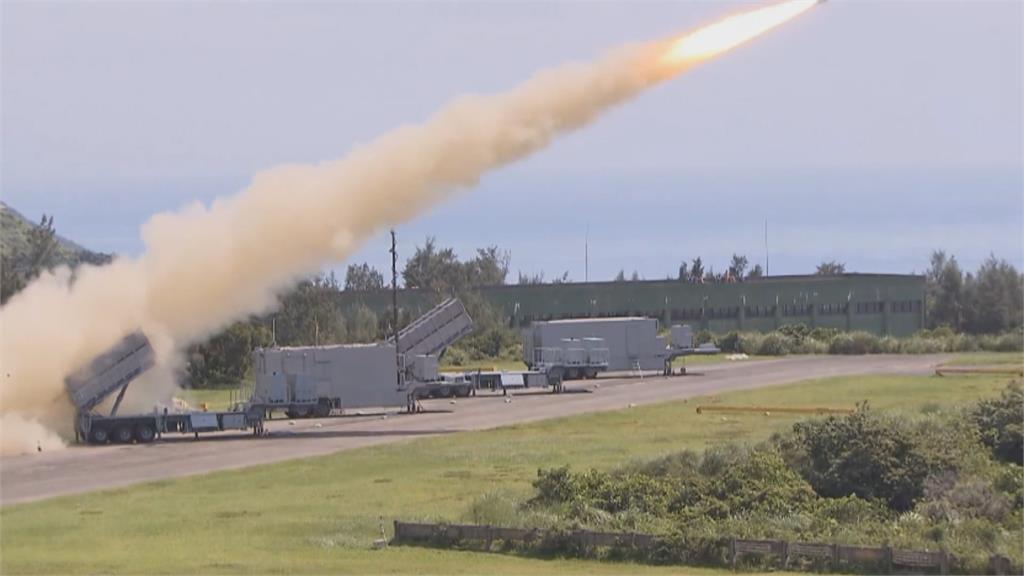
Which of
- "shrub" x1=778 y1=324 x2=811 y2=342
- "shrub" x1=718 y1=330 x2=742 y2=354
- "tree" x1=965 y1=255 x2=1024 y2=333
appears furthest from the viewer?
"tree" x1=965 y1=255 x2=1024 y2=333

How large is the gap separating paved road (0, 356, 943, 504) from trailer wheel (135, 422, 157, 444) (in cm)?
81

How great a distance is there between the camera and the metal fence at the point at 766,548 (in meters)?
25.4

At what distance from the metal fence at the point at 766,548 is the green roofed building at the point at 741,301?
272ft

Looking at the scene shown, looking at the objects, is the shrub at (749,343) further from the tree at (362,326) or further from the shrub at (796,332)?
the tree at (362,326)

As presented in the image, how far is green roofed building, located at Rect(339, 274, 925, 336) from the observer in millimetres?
119312

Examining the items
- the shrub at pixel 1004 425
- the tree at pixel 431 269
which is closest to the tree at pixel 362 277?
the tree at pixel 431 269

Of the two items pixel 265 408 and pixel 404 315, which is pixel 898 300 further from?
pixel 265 408

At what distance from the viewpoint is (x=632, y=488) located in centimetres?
3134

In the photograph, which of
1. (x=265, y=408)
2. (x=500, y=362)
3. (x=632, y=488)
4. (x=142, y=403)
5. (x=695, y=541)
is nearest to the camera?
(x=695, y=541)

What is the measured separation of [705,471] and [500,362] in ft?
218

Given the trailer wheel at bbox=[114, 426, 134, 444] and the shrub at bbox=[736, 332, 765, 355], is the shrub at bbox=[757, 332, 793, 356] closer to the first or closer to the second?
the shrub at bbox=[736, 332, 765, 355]

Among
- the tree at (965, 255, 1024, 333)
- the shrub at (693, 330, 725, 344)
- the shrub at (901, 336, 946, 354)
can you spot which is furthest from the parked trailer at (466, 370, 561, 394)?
the tree at (965, 255, 1024, 333)

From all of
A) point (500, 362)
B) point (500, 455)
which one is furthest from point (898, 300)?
point (500, 455)

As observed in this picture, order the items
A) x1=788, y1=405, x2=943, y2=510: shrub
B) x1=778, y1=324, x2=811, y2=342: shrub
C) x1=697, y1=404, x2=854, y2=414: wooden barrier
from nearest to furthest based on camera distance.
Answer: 1. x1=788, y1=405, x2=943, y2=510: shrub
2. x1=697, y1=404, x2=854, y2=414: wooden barrier
3. x1=778, y1=324, x2=811, y2=342: shrub
